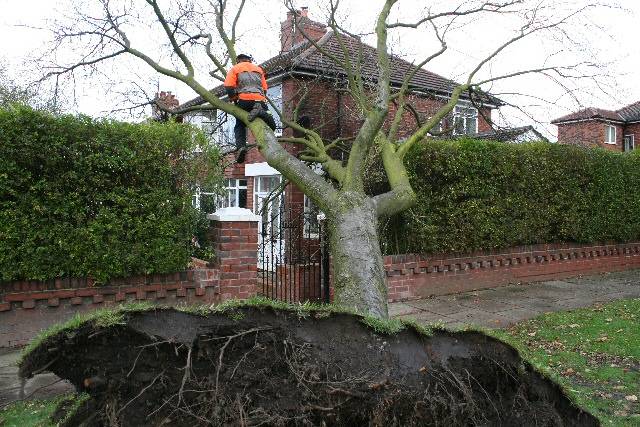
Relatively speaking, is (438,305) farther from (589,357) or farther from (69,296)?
(69,296)

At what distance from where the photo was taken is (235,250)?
24.0ft

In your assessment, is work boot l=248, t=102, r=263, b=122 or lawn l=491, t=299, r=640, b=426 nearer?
lawn l=491, t=299, r=640, b=426

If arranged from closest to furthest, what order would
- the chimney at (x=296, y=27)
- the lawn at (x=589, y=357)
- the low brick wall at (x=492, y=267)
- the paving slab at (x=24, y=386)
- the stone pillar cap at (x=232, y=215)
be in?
the lawn at (x=589, y=357) < the paving slab at (x=24, y=386) < the stone pillar cap at (x=232, y=215) < the low brick wall at (x=492, y=267) < the chimney at (x=296, y=27)

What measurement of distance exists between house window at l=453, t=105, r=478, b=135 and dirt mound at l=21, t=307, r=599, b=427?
8.29 m

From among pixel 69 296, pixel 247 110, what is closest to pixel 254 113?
pixel 247 110

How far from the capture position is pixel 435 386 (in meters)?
2.79

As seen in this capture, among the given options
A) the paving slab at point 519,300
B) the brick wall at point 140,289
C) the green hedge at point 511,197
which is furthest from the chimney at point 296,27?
the paving slab at point 519,300

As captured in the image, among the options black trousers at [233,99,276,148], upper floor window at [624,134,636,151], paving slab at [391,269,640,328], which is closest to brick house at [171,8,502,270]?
black trousers at [233,99,276,148]

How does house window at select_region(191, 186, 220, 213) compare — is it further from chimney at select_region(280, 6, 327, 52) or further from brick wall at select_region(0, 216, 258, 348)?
chimney at select_region(280, 6, 327, 52)

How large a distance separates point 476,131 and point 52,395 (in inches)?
643

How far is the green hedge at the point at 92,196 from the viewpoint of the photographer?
5.80 meters

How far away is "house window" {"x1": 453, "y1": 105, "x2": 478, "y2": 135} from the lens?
1190 centimetres

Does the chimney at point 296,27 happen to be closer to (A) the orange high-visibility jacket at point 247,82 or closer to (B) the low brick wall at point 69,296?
(A) the orange high-visibility jacket at point 247,82

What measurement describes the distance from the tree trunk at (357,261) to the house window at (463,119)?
665cm
